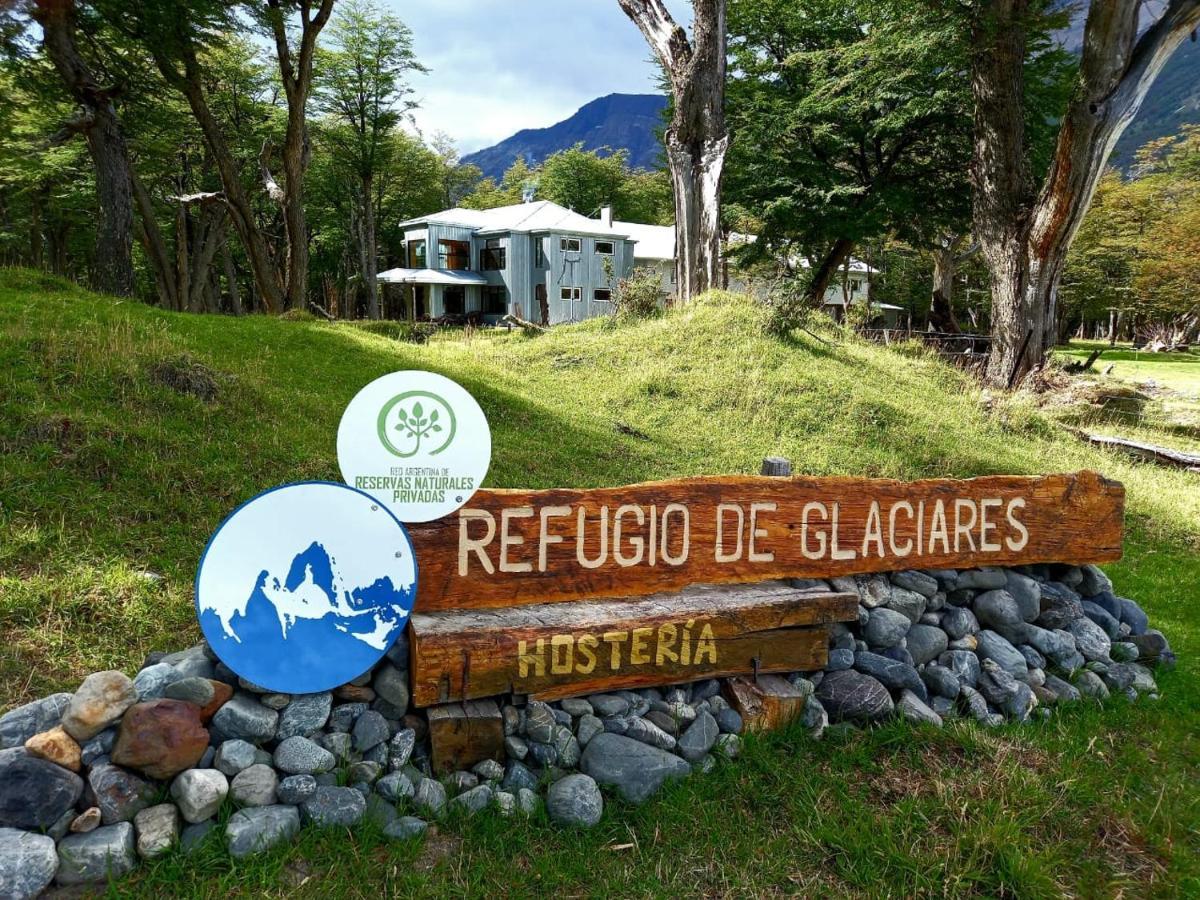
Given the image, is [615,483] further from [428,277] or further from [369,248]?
[369,248]

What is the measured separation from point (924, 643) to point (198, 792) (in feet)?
10.5

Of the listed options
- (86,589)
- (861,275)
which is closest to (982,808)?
(86,589)

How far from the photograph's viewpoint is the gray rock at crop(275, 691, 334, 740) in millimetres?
2570

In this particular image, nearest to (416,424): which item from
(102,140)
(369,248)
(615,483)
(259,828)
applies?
(259,828)

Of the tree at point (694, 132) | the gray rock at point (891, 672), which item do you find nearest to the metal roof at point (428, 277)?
the tree at point (694, 132)

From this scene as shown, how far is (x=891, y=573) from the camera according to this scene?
379cm

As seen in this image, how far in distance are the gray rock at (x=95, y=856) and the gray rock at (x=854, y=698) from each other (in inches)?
107

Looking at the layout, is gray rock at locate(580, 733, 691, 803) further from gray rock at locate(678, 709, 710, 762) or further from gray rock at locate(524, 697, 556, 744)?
gray rock at locate(524, 697, 556, 744)

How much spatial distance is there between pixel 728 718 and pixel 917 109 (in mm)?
19923

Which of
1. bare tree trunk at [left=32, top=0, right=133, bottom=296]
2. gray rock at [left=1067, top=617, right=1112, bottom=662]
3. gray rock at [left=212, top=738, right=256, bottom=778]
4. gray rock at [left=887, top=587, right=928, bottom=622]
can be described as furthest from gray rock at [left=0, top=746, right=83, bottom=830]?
bare tree trunk at [left=32, top=0, right=133, bottom=296]

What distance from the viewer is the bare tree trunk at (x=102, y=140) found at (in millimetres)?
12312

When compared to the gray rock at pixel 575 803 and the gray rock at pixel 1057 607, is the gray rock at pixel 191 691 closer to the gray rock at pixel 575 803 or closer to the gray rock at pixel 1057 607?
the gray rock at pixel 575 803

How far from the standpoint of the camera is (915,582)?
12.4 ft

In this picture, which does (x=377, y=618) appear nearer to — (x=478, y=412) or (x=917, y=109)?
(x=478, y=412)
